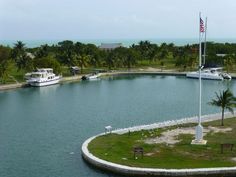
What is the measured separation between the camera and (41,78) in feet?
361

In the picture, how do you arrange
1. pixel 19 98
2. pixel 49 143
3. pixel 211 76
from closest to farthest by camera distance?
pixel 49 143
pixel 19 98
pixel 211 76

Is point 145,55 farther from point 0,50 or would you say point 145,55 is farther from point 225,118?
point 225,118

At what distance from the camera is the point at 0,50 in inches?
5448

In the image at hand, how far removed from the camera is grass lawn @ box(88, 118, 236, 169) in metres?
36.1

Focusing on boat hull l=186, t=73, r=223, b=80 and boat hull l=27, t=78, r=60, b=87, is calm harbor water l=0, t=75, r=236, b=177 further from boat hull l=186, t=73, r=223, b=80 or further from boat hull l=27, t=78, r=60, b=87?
boat hull l=186, t=73, r=223, b=80

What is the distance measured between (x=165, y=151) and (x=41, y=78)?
74.6 metres

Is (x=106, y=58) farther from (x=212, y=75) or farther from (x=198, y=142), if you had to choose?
(x=198, y=142)

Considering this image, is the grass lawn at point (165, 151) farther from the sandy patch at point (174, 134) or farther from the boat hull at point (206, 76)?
the boat hull at point (206, 76)

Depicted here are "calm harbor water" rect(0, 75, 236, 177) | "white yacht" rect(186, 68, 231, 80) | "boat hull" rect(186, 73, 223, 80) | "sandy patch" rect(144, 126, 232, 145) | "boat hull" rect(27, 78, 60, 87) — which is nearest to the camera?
"calm harbor water" rect(0, 75, 236, 177)

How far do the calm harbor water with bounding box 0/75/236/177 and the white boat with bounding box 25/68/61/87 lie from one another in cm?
314

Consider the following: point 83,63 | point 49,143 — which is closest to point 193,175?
point 49,143

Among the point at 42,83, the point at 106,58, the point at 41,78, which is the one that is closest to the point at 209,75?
the point at 106,58

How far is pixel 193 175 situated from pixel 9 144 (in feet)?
72.4

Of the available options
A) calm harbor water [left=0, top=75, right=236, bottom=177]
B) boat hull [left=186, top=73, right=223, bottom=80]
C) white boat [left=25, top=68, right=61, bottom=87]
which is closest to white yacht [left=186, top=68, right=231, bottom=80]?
boat hull [left=186, top=73, right=223, bottom=80]
